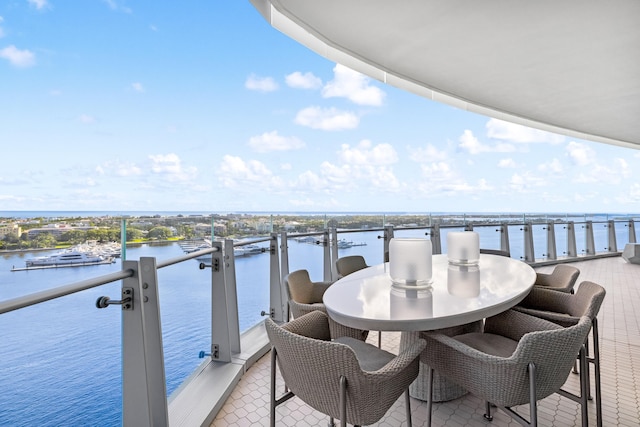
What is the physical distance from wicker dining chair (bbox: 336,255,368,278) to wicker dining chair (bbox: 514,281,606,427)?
1.44m

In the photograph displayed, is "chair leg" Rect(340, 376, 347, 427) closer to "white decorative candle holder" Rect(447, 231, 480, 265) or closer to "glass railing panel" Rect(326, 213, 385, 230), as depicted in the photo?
"white decorative candle holder" Rect(447, 231, 480, 265)

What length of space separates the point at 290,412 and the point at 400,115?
72.1 feet

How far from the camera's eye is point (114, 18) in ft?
56.5

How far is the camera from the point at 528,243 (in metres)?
8.19

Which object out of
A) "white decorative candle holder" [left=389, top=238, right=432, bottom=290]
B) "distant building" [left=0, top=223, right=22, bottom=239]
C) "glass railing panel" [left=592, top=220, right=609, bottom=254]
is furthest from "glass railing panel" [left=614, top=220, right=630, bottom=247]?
"distant building" [left=0, top=223, right=22, bottom=239]

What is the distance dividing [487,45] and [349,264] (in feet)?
12.8

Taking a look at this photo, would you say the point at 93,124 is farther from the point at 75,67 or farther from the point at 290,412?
the point at 290,412

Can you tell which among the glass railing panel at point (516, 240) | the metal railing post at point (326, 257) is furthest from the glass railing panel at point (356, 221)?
the glass railing panel at point (516, 240)

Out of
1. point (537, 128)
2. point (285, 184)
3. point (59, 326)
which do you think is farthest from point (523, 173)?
point (59, 326)

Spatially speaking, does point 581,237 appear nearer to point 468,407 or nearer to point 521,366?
point 468,407

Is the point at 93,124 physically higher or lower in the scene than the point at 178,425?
higher

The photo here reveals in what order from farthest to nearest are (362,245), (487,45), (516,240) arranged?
(516,240), (362,245), (487,45)

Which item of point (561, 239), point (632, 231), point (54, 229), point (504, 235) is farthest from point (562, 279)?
point (632, 231)

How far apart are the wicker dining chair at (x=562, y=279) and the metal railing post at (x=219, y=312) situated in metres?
2.64
